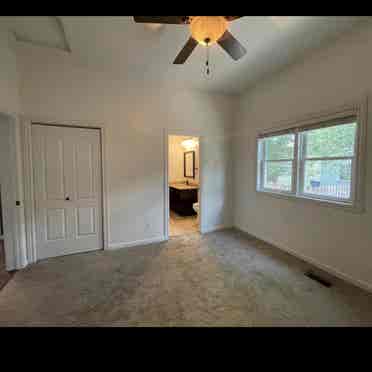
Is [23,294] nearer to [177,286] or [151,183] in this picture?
[177,286]

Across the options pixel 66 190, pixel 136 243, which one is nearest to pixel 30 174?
pixel 66 190

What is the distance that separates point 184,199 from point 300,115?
10.4 ft

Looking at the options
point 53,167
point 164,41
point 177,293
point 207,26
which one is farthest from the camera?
point 53,167

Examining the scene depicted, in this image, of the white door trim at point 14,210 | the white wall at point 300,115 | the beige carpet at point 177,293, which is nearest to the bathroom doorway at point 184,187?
the white wall at point 300,115

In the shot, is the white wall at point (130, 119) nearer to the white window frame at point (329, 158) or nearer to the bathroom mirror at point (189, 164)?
the white window frame at point (329, 158)

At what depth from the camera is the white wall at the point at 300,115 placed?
7.06 feet

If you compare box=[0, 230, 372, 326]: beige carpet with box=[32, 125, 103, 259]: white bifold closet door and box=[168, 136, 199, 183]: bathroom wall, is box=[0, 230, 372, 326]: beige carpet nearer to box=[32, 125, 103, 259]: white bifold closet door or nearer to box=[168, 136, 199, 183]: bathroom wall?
box=[32, 125, 103, 259]: white bifold closet door

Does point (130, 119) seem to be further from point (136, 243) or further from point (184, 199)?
point (184, 199)

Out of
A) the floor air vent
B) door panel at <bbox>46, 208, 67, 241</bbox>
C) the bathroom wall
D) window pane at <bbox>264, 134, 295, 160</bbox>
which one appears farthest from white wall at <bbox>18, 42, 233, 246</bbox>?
the bathroom wall

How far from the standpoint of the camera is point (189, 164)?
19.7 ft

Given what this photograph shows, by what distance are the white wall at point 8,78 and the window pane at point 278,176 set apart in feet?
12.5

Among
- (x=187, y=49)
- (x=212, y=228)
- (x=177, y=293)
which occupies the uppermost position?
(x=187, y=49)

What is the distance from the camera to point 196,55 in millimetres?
2670
